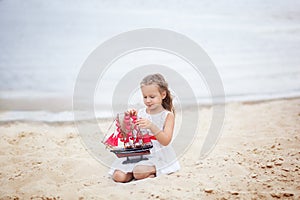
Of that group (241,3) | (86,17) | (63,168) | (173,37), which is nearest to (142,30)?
(173,37)

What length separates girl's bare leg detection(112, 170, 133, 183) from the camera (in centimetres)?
175

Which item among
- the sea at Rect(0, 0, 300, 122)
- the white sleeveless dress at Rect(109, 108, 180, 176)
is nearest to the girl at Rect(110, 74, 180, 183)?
the white sleeveless dress at Rect(109, 108, 180, 176)

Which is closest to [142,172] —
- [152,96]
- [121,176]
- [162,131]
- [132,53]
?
[121,176]

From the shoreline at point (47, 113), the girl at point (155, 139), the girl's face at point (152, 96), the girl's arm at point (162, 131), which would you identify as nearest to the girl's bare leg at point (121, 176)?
the girl at point (155, 139)

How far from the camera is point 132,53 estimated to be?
4.79 m

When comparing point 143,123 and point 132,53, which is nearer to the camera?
point 143,123

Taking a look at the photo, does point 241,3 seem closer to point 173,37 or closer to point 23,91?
point 173,37

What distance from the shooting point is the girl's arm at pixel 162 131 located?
168 cm

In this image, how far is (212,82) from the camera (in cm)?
389

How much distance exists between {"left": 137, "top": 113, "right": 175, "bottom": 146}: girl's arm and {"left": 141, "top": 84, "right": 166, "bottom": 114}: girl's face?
0.08 meters

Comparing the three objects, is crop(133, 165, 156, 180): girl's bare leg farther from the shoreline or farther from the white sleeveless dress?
the shoreline

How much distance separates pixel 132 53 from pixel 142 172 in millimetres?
3171

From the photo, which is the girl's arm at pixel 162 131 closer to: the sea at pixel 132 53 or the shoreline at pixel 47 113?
the sea at pixel 132 53

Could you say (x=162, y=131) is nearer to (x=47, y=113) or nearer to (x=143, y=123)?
(x=143, y=123)
